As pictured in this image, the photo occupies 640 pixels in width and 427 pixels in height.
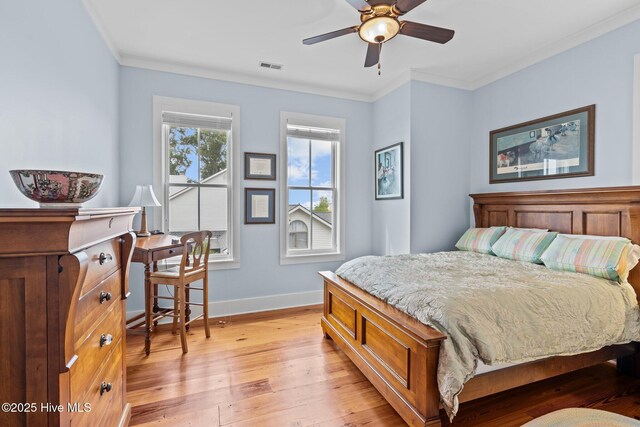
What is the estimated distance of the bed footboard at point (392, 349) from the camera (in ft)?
5.19

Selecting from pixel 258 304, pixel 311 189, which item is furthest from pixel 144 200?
pixel 311 189

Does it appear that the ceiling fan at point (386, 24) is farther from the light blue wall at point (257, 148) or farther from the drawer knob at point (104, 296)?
the drawer knob at point (104, 296)

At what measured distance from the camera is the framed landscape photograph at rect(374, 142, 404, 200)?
145 inches

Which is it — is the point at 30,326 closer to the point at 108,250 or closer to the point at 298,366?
the point at 108,250

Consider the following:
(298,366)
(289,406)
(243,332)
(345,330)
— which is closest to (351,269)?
(345,330)

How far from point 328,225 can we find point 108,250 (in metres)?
3.06

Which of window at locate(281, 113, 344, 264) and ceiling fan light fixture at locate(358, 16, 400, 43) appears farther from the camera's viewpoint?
window at locate(281, 113, 344, 264)

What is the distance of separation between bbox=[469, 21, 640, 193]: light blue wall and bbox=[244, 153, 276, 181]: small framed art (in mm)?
2677

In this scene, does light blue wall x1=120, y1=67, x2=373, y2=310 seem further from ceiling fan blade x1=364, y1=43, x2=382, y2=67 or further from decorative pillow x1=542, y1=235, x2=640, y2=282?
decorative pillow x1=542, y1=235, x2=640, y2=282

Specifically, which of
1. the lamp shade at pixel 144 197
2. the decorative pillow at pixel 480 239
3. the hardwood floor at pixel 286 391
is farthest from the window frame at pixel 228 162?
the decorative pillow at pixel 480 239

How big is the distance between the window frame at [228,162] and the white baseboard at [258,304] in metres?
0.44

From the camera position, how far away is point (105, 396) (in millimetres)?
1347

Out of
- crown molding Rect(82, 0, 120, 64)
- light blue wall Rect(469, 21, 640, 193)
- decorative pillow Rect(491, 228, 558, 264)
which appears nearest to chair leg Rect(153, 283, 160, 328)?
crown molding Rect(82, 0, 120, 64)

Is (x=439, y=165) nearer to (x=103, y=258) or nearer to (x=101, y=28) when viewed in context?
(x=103, y=258)
